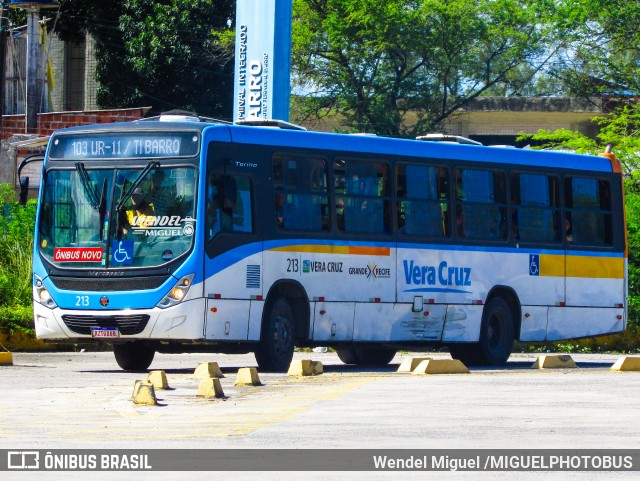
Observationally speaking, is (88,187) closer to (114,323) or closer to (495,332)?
(114,323)

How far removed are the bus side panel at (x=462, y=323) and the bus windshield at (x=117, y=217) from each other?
16.9 ft

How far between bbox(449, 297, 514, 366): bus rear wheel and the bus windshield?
5877 millimetres

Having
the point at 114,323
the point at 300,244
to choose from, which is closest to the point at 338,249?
the point at 300,244

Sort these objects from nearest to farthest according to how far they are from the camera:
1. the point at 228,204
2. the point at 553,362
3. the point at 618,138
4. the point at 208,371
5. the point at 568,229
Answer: the point at 208,371
the point at 228,204
the point at 553,362
the point at 568,229
the point at 618,138

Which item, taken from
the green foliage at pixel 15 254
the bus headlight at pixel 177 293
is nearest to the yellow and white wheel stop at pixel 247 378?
the bus headlight at pixel 177 293

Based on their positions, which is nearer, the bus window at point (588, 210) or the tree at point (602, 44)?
the bus window at point (588, 210)

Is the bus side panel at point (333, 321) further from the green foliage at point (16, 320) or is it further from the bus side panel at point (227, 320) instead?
the green foliage at point (16, 320)

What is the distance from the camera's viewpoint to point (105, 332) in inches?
733

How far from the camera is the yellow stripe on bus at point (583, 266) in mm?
23656

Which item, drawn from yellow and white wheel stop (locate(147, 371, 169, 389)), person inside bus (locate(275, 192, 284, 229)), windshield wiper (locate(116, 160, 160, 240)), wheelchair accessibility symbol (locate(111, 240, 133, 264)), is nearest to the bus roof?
windshield wiper (locate(116, 160, 160, 240))

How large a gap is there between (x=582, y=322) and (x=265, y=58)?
28.2 feet

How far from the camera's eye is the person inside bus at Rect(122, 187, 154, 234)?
18797 mm
